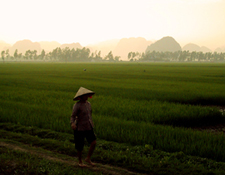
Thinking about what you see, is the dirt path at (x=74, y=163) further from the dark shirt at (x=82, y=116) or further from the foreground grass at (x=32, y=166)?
the dark shirt at (x=82, y=116)

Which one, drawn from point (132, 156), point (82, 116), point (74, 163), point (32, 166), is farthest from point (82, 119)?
point (132, 156)

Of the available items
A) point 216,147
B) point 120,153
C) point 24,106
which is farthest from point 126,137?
point 24,106

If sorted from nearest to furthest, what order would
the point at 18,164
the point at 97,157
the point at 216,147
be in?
the point at 18,164, the point at 97,157, the point at 216,147

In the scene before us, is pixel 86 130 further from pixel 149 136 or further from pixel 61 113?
pixel 61 113

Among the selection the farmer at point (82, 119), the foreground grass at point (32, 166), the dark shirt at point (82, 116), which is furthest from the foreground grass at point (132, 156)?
the dark shirt at point (82, 116)

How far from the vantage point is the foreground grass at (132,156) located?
17.7 ft

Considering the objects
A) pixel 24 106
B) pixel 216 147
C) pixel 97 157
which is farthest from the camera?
pixel 24 106

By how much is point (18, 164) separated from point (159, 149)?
3.83 metres

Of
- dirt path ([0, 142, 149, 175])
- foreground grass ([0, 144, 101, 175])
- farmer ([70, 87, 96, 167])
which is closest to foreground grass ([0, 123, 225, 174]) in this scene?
dirt path ([0, 142, 149, 175])

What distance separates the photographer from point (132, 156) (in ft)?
19.7

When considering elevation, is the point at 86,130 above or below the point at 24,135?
above

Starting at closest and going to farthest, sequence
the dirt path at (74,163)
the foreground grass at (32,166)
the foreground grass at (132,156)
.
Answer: the foreground grass at (32,166)
the dirt path at (74,163)
the foreground grass at (132,156)

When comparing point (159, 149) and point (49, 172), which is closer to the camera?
point (49, 172)

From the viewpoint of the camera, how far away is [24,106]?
1218 cm
